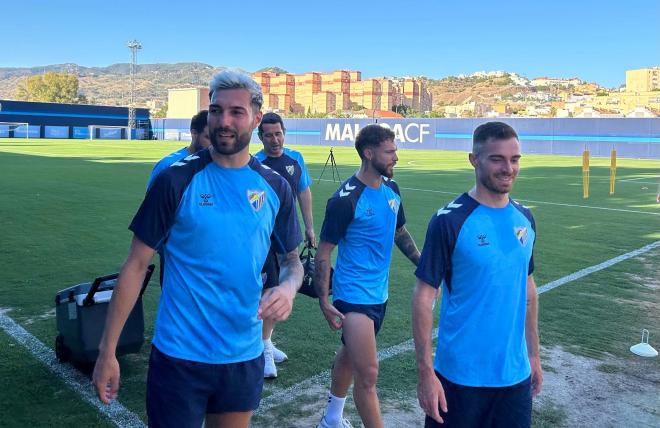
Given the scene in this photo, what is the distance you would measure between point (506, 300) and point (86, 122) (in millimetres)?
82808

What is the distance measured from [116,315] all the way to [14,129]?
75.3 m

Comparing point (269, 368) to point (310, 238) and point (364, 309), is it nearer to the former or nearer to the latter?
point (364, 309)

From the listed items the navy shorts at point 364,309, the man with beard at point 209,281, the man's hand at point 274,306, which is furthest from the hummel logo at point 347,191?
the man's hand at point 274,306

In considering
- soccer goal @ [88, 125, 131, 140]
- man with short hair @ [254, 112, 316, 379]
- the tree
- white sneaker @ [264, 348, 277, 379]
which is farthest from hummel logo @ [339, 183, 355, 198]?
the tree

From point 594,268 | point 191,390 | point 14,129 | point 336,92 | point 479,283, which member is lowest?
point 594,268

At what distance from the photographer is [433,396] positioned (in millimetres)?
3000

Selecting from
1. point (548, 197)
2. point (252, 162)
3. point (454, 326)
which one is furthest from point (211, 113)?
point (548, 197)

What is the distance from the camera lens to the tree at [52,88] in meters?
172

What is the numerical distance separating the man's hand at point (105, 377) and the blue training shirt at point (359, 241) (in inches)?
75.1

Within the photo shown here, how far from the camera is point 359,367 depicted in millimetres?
4109

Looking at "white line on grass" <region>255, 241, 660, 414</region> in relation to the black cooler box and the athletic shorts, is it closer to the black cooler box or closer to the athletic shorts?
the black cooler box

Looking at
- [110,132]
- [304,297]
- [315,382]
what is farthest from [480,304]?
[110,132]

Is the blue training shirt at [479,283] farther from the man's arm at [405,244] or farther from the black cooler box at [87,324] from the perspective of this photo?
the black cooler box at [87,324]

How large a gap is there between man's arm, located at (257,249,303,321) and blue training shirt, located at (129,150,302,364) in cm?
10
